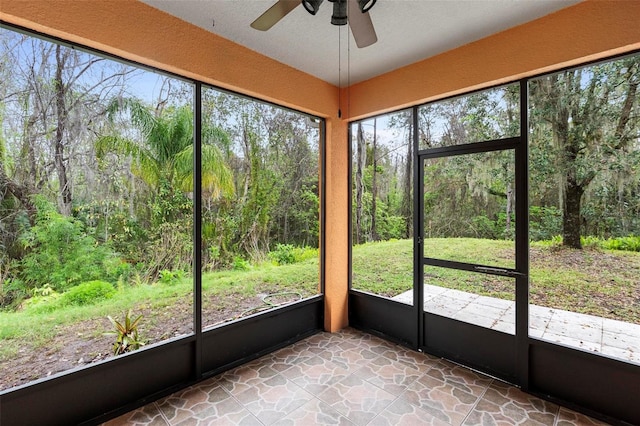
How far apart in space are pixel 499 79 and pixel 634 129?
0.94 metres

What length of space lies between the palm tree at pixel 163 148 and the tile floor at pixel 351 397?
1616 mm

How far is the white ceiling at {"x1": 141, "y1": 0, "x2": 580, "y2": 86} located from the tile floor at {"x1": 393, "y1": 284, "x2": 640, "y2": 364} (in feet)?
7.35

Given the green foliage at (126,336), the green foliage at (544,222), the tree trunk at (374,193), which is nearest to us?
the green foliage at (126,336)

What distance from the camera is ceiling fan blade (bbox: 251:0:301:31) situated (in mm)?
1573

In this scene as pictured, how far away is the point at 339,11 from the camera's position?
169cm

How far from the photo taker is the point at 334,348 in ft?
9.85

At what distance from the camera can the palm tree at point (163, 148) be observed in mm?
2221

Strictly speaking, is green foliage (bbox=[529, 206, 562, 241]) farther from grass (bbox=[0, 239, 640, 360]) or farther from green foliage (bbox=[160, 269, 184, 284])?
green foliage (bbox=[160, 269, 184, 284])

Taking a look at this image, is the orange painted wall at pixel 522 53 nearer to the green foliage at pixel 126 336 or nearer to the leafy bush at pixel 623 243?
the leafy bush at pixel 623 243

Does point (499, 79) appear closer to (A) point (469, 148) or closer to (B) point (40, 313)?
(A) point (469, 148)

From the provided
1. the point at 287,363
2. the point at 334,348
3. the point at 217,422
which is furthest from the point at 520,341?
the point at 217,422

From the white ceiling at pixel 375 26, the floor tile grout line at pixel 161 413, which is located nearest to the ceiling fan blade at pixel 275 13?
the white ceiling at pixel 375 26

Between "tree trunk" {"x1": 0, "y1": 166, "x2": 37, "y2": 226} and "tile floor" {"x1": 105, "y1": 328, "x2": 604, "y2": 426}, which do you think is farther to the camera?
"tile floor" {"x1": 105, "y1": 328, "x2": 604, "y2": 426}

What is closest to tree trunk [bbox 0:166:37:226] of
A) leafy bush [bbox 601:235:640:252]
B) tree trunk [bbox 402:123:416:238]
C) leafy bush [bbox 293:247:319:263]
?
leafy bush [bbox 293:247:319:263]
